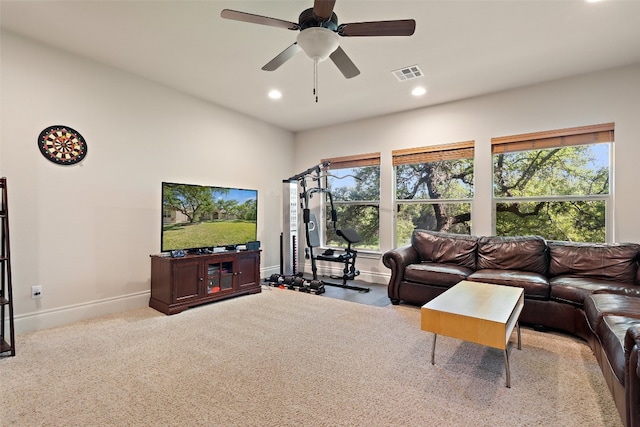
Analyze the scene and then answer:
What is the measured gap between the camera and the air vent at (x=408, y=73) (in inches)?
135

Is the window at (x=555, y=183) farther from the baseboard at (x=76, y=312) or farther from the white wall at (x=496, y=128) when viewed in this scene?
the baseboard at (x=76, y=312)

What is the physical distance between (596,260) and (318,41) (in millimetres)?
3460

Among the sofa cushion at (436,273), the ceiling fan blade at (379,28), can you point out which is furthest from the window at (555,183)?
the ceiling fan blade at (379,28)

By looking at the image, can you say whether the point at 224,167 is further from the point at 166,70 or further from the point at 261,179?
the point at 166,70

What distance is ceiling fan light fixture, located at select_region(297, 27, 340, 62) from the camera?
Answer: 6.64 feet

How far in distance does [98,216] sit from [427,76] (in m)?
4.06

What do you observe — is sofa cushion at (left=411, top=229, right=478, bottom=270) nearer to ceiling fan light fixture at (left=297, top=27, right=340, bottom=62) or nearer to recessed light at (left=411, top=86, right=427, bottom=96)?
recessed light at (left=411, top=86, right=427, bottom=96)

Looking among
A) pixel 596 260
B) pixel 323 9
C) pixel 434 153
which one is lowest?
pixel 596 260

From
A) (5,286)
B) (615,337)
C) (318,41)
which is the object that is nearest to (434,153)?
(318,41)

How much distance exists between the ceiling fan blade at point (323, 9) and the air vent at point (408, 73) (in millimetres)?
1750

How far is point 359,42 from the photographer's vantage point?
9.43 ft

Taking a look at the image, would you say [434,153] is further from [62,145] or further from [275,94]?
[62,145]

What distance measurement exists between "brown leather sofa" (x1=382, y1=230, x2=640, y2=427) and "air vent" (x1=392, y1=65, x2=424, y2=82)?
206 cm

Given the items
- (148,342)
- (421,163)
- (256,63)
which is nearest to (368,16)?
(256,63)
